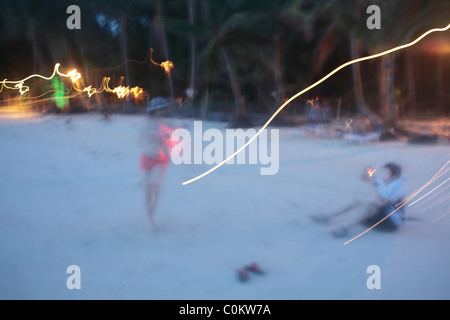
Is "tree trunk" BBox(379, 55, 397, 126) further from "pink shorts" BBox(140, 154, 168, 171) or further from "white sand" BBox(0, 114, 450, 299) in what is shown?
"pink shorts" BBox(140, 154, 168, 171)

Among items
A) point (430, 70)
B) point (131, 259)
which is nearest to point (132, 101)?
point (430, 70)

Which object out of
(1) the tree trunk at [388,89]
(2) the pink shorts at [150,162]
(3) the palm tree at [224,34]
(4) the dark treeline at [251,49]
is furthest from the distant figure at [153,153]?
(3) the palm tree at [224,34]

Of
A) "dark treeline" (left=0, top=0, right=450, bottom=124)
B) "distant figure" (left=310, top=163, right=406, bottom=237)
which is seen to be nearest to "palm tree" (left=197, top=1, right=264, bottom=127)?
Answer: "dark treeline" (left=0, top=0, right=450, bottom=124)

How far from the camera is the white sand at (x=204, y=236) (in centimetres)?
358

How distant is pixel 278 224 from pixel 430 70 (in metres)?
19.3

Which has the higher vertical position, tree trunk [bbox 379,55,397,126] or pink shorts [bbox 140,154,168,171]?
tree trunk [bbox 379,55,397,126]

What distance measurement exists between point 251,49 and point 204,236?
13.1 metres

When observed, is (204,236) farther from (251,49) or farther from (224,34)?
(251,49)

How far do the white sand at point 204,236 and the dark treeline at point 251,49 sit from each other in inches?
206

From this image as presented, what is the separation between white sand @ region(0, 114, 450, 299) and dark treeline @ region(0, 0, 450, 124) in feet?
17.2

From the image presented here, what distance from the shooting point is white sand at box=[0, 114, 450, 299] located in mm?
3576

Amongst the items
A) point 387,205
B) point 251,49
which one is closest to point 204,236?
point 387,205

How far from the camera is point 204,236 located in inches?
185

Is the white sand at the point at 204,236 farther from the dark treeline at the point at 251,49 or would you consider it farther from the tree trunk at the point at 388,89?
the dark treeline at the point at 251,49
